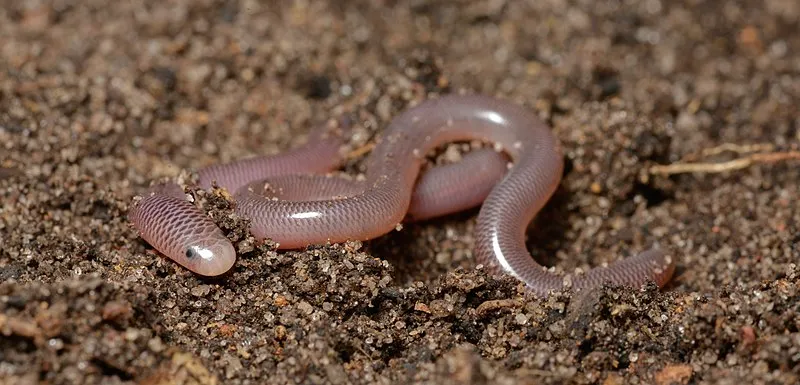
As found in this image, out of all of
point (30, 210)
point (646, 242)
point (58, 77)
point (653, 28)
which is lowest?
point (646, 242)

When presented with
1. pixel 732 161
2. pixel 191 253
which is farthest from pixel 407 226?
pixel 732 161

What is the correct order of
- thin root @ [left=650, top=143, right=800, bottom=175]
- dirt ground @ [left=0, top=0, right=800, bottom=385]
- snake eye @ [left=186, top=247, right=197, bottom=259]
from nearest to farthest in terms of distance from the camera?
dirt ground @ [left=0, top=0, right=800, bottom=385] < snake eye @ [left=186, top=247, right=197, bottom=259] < thin root @ [left=650, top=143, right=800, bottom=175]

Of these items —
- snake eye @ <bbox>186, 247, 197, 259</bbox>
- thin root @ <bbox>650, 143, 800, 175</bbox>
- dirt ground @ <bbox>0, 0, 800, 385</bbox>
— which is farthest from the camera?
thin root @ <bbox>650, 143, 800, 175</bbox>

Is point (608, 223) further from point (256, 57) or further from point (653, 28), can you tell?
point (256, 57)

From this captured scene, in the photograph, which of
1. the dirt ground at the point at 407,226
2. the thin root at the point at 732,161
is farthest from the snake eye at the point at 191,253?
the thin root at the point at 732,161

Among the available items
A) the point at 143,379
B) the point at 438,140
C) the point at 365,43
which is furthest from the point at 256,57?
the point at 143,379

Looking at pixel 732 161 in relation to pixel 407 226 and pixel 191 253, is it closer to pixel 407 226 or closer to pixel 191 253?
pixel 407 226

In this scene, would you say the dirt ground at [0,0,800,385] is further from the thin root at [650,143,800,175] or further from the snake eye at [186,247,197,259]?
the snake eye at [186,247,197,259]

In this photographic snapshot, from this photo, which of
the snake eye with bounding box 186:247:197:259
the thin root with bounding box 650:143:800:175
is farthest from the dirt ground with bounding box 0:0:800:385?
the snake eye with bounding box 186:247:197:259
